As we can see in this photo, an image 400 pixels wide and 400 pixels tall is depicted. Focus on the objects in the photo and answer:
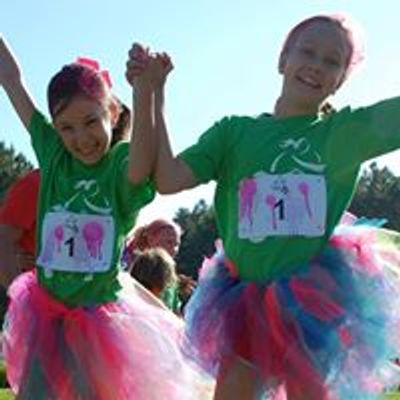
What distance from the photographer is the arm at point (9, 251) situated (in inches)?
228

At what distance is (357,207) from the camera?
65688 mm

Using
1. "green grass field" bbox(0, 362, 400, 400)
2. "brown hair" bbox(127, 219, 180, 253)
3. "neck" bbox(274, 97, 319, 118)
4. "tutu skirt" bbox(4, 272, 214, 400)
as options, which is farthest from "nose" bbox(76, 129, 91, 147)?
"brown hair" bbox(127, 219, 180, 253)

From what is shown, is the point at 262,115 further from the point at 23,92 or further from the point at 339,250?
the point at 23,92

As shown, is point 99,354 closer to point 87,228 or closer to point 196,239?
point 87,228

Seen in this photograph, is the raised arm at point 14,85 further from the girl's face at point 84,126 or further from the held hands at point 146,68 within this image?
the held hands at point 146,68

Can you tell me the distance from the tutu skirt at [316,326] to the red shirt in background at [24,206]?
5.26 feet

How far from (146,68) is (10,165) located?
5747 centimetres

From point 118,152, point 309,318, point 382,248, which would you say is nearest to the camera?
point 309,318

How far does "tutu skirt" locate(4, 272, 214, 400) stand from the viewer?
4.94 metres

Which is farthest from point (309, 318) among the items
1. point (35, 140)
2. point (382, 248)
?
point (35, 140)

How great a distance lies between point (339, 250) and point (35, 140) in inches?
64.5

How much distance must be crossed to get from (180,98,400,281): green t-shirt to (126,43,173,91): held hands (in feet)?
1.06

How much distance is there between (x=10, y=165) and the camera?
6091 cm

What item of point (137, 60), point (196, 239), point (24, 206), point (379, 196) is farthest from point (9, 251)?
point (379, 196)
